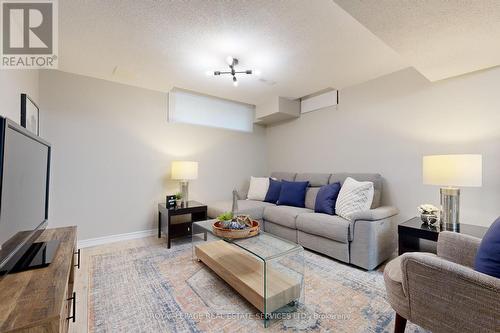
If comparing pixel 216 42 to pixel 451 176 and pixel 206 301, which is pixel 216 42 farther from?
pixel 451 176

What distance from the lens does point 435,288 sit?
1030 mm

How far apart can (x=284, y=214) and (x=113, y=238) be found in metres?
2.43

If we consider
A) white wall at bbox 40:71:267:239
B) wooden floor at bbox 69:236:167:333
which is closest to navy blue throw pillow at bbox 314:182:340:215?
white wall at bbox 40:71:267:239

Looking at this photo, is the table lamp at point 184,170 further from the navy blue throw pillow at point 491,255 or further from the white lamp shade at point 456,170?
the navy blue throw pillow at point 491,255

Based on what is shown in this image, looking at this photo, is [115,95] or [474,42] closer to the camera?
[474,42]

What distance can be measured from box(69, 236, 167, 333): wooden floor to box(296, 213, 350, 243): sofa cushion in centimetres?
196

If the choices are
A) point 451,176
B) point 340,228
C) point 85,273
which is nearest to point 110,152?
point 85,273

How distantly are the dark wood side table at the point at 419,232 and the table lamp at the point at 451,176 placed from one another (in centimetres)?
11

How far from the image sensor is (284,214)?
293 centimetres

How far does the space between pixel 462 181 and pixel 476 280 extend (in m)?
1.26

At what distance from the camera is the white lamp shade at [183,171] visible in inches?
124

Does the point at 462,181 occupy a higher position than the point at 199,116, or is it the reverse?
the point at 199,116

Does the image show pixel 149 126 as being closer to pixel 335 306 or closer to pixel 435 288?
pixel 335 306

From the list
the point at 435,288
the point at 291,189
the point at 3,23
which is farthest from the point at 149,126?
the point at 435,288
